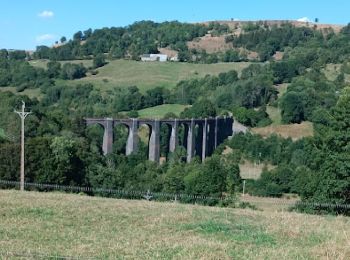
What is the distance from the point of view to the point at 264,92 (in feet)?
375

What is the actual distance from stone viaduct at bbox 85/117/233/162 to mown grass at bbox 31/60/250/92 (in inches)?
1633

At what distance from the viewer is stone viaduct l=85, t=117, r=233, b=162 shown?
78.3 metres

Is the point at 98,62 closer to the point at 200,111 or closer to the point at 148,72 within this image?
the point at 148,72

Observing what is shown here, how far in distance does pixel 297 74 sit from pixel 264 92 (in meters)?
20.2

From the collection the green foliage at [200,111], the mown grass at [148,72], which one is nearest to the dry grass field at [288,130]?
the green foliage at [200,111]

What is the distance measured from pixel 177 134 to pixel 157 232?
7622cm

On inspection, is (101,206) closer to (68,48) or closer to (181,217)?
(181,217)

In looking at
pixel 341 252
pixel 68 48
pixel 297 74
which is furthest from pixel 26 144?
pixel 68 48

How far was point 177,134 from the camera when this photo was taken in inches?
3474

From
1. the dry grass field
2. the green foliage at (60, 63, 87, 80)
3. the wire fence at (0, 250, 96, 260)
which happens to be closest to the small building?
the green foliage at (60, 63, 87, 80)

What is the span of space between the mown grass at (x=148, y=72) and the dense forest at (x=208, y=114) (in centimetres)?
519

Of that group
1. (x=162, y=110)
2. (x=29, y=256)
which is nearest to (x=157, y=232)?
(x=29, y=256)

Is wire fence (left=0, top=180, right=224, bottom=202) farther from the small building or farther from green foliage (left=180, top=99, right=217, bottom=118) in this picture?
the small building

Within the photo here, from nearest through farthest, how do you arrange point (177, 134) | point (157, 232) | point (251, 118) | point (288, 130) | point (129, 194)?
1. point (157, 232)
2. point (129, 194)
3. point (177, 134)
4. point (288, 130)
5. point (251, 118)
